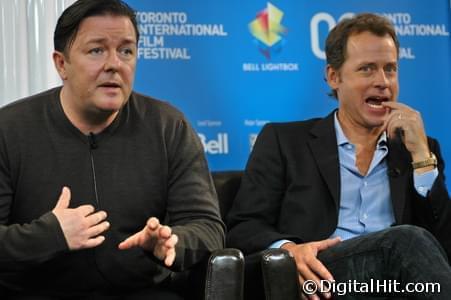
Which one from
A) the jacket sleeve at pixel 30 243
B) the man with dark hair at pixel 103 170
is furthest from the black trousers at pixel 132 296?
the jacket sleeve at pixel 30 243

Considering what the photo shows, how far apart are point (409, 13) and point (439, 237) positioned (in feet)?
5.35

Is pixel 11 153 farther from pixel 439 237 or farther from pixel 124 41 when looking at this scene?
pixel 439 237

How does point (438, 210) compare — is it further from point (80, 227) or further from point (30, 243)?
point (30, 243)

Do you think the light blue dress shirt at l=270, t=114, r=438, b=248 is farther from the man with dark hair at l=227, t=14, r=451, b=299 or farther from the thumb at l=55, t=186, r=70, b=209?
the thumb at l=55, t=186, r=70, b=209

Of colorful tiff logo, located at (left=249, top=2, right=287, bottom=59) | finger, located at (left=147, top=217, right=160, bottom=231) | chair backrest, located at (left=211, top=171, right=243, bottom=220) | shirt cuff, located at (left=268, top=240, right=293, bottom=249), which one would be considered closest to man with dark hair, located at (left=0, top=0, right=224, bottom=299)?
finger, located at (left=147, top=217, right=160, bottom=231)

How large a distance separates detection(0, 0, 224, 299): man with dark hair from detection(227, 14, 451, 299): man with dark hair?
305 millimetres

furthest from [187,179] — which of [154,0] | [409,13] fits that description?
[409,13]

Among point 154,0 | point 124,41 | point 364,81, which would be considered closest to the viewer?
→ point 124,41

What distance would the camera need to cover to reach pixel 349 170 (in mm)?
2717

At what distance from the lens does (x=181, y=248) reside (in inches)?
84.2

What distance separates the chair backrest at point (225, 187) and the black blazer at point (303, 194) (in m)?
0.06

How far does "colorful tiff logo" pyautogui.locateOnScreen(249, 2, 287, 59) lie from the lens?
12.3 feet

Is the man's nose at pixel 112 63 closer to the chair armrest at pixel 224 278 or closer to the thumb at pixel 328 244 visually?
the chair armrest at pixel 224 278

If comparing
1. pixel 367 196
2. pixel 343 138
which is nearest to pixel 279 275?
pixel 367 196
